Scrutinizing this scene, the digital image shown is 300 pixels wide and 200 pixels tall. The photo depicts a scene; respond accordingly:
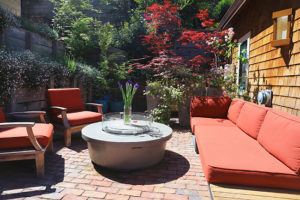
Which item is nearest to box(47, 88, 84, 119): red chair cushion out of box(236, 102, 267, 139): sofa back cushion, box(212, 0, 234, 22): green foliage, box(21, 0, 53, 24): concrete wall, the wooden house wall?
box(236, 102, 267, 139): sofa back cushion

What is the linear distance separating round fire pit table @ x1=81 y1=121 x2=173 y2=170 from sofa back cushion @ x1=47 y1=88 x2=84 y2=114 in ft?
4.85

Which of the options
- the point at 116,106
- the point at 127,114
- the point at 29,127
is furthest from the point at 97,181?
the point at 116,106

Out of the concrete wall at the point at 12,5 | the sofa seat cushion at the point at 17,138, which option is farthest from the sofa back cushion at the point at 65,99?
the concrete wall at the point at 12,5

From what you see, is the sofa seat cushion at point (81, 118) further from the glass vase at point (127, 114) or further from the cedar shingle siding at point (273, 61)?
the cedar shingle siding at point (273, 61)

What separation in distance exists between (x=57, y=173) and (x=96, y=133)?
0.63 metres

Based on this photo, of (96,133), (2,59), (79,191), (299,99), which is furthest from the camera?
(2,59)

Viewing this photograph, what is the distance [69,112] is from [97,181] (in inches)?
82.8

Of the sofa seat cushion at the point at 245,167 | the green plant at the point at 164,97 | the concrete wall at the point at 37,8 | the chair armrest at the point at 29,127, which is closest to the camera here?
the sofa seat cushion at the point at 245,167

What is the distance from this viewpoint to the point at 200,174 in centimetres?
251

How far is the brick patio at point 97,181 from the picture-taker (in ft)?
6.63

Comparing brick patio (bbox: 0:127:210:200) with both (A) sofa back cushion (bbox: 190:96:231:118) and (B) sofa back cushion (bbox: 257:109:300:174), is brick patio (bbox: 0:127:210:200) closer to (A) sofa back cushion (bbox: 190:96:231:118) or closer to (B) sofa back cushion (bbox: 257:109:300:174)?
(B) sofa back cushion (bbox: 257:109:300:174)

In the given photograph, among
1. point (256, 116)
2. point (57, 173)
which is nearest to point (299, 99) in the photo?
point (256, 116)

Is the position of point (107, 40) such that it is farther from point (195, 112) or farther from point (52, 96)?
point (195, 112)

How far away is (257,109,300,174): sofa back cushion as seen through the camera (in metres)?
1.57
